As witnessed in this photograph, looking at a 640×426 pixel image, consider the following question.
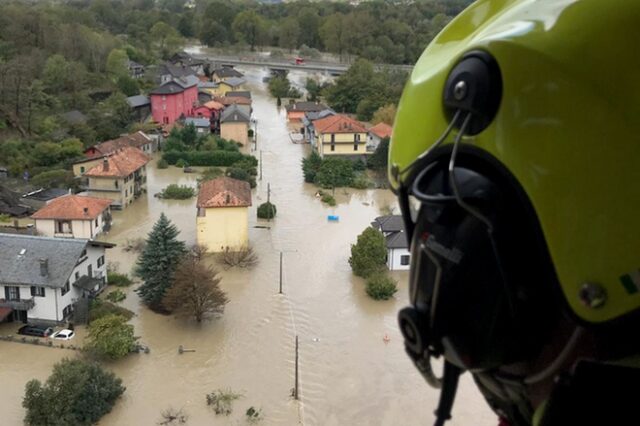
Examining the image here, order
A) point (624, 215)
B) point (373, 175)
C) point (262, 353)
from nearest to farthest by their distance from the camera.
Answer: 1. point (624, 215)
2. point (262, 353)
3. point (373, 175)

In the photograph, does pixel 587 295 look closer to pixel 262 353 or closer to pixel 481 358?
pixel 481 358

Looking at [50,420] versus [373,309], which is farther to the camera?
[373,309]

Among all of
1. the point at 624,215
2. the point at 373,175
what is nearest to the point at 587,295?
the point at 624,215

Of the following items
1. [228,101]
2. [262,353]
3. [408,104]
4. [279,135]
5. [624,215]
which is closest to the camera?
[624,215]

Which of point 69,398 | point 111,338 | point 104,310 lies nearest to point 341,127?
point 104,310

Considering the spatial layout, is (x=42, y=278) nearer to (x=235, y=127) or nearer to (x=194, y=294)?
(x=194, y=294)

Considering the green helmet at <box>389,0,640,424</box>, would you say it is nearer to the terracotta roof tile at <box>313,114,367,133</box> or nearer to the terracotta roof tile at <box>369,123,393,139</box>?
the terracotta roof tile at <box>313,114,367,133</box>
